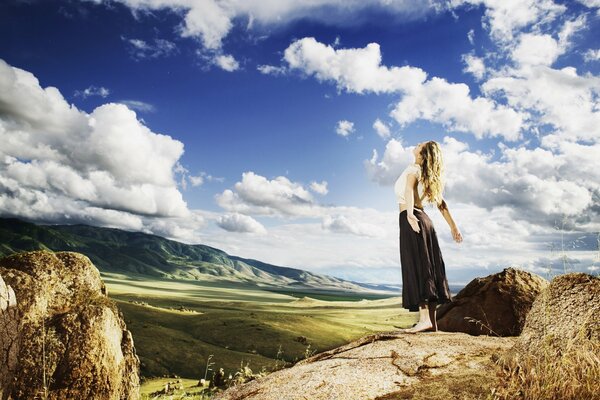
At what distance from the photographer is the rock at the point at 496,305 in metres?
11.1

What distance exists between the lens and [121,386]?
952 cm

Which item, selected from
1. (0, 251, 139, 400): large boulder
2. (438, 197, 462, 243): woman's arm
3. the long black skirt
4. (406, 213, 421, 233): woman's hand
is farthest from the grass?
(0, 251, 139, 400): large boulder

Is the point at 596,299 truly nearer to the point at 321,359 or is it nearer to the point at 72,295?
the point at 321,359

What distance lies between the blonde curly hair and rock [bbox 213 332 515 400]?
9.95 feet

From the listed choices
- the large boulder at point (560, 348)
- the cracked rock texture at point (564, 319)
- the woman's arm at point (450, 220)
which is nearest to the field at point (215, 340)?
the woman's arm at point (450, 220)

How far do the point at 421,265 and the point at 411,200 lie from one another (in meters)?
1.45

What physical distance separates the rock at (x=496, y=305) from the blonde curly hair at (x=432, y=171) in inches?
132

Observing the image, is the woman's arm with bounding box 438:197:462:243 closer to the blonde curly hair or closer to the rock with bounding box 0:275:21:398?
the blonde curly hair

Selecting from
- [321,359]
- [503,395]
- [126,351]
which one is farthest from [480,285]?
[126,351]

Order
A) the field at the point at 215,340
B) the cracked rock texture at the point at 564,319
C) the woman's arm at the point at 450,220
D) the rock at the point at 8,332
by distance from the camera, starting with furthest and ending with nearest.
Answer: the field at the point at 215,340 → the woman's arm at the point at 450,220 → the rock at the point at 8,332 → the cracked rock texture at the point at 564,319

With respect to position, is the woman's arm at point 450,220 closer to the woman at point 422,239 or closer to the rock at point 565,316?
the woman at point 422,239

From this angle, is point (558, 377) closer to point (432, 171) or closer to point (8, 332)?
point (432, 171)

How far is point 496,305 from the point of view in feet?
37.4

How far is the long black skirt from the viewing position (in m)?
9.50
